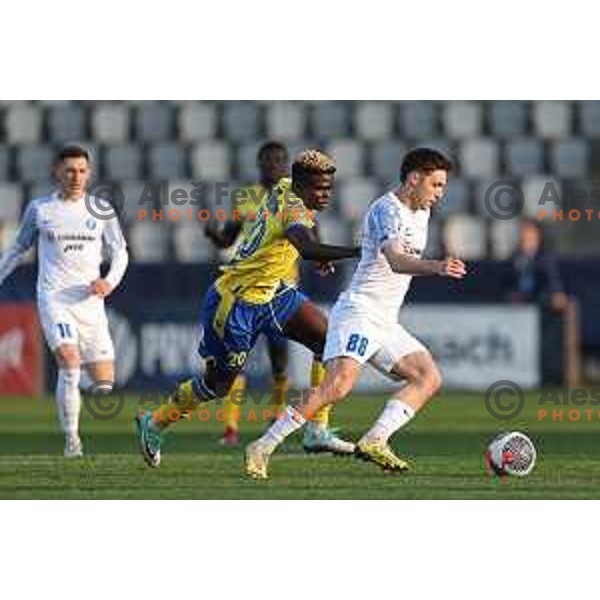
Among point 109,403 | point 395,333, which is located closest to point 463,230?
point 109,403

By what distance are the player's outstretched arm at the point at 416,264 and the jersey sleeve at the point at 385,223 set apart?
0.06 meters

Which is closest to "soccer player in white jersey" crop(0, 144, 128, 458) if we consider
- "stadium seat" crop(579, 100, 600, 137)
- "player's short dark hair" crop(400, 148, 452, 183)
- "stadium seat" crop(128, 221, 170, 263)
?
"player's short dark hair" crop(400, 148, 452, 183)

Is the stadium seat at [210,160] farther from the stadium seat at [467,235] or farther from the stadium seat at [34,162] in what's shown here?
the stadium seat at [467,235]

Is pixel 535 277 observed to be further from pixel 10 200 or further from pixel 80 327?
pixel 80 327

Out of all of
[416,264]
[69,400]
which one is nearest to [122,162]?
[69,400]

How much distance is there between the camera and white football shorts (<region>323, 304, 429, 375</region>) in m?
12.7

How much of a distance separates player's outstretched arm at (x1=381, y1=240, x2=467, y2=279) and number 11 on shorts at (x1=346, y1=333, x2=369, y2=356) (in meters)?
0.52

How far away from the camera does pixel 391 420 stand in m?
12.9

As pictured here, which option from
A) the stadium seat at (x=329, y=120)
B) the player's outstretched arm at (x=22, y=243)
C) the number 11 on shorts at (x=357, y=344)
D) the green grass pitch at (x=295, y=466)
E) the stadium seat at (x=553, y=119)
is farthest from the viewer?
the stadium seat at (x=329, y=120)

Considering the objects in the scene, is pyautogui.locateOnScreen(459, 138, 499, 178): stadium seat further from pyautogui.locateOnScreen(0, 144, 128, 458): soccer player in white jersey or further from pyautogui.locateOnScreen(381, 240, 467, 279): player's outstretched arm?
pyautogui.locateOnScreen(381, 240, 467, 279): player's outstretched arm

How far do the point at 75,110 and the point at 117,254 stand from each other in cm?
1547

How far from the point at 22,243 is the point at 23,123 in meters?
15.3

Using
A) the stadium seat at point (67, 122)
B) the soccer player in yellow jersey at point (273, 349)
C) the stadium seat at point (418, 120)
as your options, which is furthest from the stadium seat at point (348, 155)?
the soccer player in yellow jersey at point (273, 349)

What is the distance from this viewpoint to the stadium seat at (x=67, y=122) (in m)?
30.4
